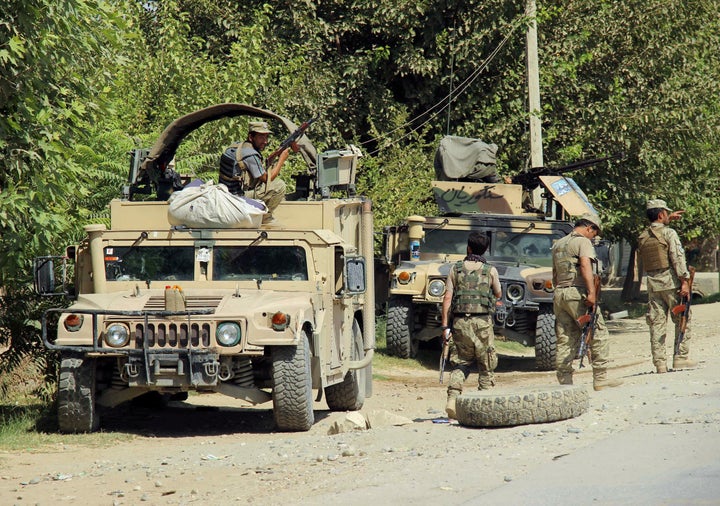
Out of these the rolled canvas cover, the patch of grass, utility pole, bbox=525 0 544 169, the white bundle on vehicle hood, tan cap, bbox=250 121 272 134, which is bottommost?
the patch of grass

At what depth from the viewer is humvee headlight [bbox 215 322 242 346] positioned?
9320 mm

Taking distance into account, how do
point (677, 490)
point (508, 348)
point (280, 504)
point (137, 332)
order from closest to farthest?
point (677, 490)
point (280, 504)
point (137, 332)
point (508, 348)

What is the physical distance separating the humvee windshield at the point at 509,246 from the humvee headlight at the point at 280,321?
7.09 m

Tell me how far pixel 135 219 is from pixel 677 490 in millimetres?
5923

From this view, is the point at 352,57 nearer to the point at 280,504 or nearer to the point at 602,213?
the point at 602,213

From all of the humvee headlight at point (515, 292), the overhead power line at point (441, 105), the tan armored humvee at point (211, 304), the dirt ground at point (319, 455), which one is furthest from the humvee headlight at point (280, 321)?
the overhead power line at point (441, 105)

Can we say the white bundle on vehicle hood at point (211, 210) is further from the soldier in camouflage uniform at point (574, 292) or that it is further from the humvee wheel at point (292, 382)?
the soldier in camouflage uniform at point (574, 292)

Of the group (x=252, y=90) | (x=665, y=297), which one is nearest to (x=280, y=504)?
(x=665, y=297)

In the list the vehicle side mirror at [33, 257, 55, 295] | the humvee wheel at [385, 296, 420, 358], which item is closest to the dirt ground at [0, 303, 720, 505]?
the vehicle side mirror at [33, 257, 55, 295]

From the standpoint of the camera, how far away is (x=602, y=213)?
22.3m

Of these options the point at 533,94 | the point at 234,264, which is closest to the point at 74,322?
the point at 234,264

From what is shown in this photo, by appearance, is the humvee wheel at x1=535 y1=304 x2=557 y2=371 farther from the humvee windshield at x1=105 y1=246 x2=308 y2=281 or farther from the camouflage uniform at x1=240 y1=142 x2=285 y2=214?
the humvee windshield at x1=105 y1=246 x2=308 y2=281

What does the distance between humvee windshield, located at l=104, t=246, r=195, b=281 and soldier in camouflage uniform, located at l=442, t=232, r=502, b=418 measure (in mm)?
2137

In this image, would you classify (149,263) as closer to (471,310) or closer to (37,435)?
(37,435)
